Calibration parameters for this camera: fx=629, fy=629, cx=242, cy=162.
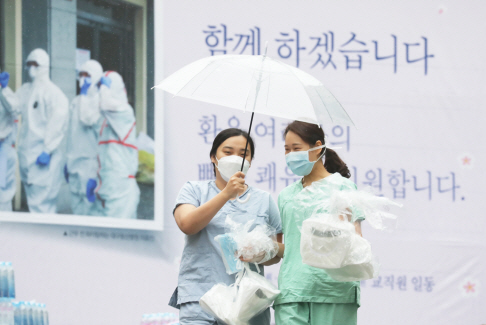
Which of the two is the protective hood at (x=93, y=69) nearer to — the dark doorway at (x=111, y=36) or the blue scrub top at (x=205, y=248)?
the dark doorway at (x=111, y=36)

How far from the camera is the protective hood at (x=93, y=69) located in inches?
158

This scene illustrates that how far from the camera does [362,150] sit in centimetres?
398

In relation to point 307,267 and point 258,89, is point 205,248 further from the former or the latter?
point 258,89

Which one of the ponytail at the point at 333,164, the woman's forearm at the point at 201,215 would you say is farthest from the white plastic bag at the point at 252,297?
the ponytail at the point at 333,164

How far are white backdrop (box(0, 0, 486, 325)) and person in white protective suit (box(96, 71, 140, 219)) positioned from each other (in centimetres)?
17

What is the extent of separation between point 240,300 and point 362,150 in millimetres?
1986

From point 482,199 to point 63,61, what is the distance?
2.78 m

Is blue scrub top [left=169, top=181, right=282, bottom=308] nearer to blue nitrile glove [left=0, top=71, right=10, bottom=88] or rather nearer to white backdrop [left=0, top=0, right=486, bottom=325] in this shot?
white backdrop [left=0, top=0, right=486, bottom=325]

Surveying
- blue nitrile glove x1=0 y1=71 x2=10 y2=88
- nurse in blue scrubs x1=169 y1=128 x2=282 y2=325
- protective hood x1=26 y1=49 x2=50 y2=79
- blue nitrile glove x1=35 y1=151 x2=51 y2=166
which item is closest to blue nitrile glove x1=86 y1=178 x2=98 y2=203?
blue nitrile glove x1=35 y1=151 x2=51 y2=166

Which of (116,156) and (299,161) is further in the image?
(116,156)

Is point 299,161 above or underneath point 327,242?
above

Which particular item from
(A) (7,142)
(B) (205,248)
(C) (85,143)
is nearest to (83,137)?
(C) (85,143)

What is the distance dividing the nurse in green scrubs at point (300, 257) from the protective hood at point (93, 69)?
1971 mm

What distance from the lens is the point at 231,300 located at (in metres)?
2.27
